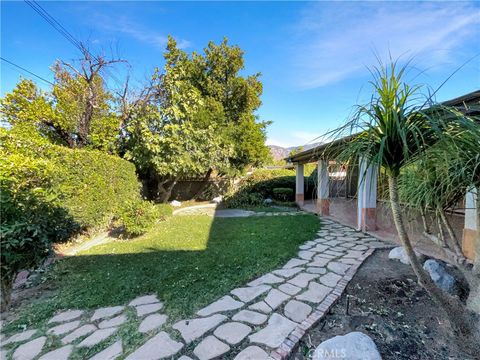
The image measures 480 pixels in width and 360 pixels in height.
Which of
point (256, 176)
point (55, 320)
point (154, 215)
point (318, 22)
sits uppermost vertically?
point (318, 22)

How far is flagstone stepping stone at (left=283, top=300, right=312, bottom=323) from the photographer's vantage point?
8.09 ft

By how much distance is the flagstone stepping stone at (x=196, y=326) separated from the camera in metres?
2.21

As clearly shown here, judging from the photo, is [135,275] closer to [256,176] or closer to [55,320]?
[55,320]

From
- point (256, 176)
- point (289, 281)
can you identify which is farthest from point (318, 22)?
point (256, 176)

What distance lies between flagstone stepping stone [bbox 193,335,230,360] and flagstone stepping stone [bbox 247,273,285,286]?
1.20 meters

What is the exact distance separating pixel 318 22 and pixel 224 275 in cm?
554

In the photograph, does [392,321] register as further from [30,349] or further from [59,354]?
[30,349]

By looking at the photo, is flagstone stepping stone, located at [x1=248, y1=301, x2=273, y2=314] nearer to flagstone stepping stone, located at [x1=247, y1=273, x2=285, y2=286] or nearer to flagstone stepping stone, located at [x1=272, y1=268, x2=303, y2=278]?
flagstone stepping stone, located at [x1=247, y1=273, x2=285, y2=286]

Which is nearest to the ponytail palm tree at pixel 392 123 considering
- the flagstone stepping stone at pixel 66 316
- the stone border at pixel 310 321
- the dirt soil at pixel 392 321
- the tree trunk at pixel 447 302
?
the tree trunk at pixel 447 302

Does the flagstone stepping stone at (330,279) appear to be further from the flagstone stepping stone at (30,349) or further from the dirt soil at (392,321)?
the flagstone stepping stone at (30,349)

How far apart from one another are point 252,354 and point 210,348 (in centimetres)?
39

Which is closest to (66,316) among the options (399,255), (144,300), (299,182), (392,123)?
(144,300)

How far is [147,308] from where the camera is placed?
2754 millimetres

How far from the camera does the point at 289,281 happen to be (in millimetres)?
3340
